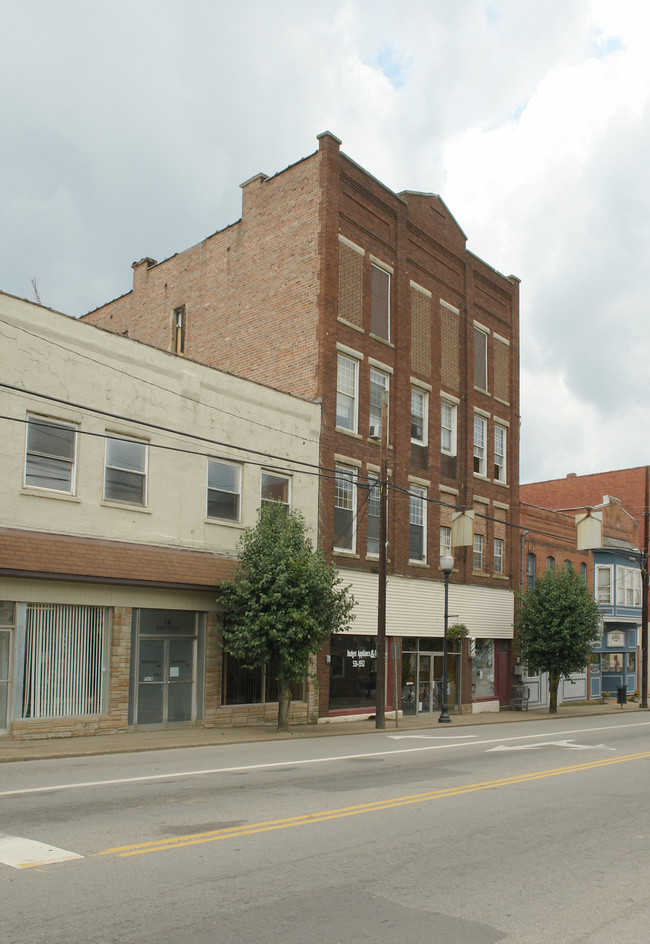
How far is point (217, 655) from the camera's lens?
21.6 m

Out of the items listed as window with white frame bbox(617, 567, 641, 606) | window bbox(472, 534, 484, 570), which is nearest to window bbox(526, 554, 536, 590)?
window bbox(472, 534, 484, 570)

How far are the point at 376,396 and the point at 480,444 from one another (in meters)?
7.50

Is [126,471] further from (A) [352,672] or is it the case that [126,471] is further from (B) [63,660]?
(A) [352,672]

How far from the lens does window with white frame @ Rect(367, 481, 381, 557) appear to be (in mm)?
27672

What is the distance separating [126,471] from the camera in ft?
66.0

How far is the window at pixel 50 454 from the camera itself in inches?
715

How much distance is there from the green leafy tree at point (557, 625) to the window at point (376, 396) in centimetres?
993

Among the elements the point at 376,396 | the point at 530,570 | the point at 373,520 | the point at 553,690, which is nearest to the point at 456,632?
the point at 553,690

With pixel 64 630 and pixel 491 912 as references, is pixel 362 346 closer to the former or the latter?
pixel 64 630

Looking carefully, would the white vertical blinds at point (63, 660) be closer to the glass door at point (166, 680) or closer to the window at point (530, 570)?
the glass door at point (166, 680)

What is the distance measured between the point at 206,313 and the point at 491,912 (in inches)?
1039

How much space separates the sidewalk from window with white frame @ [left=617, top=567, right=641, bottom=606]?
18441mm

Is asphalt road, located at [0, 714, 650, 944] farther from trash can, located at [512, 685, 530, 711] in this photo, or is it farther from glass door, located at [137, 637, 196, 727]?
trash can, located at [512, 685, 530, 711]

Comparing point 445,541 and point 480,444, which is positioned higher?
point 480,444
